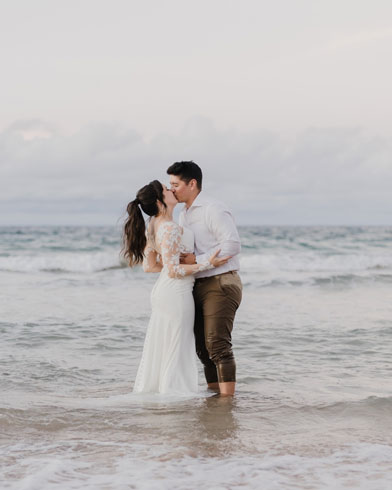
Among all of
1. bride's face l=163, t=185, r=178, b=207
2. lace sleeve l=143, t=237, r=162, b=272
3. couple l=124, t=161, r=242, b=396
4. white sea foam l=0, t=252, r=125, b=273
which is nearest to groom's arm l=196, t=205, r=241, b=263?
couple l=124, t=161, r=242, b=396

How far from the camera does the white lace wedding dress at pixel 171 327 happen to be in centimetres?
538

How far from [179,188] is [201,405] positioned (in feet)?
6.34

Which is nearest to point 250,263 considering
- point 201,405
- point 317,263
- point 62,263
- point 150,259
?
point 317,263

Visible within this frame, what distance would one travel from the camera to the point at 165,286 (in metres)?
5.52

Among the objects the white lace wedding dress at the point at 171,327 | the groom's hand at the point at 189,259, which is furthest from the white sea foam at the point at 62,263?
the groom's hand at the point at 189,259

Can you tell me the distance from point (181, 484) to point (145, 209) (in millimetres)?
2479

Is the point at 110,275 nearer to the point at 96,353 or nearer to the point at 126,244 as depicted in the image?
the point at 96,353

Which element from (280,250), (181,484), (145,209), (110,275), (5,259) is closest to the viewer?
(181,484)

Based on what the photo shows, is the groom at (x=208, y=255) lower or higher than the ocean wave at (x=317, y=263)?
higher

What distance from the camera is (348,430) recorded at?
191 inches

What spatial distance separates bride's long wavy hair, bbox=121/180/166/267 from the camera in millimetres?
5332

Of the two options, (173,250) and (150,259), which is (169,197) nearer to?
(173,250)

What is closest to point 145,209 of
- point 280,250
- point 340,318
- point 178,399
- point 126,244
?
point 126,244

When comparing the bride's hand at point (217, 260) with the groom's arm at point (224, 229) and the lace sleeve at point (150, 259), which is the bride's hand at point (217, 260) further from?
the lace sleeve at point (150, 259)
